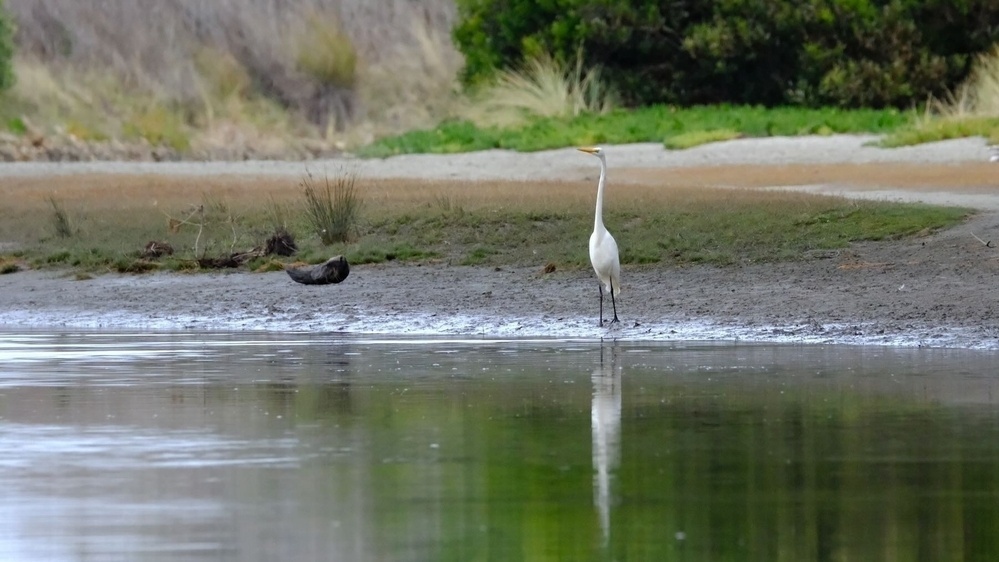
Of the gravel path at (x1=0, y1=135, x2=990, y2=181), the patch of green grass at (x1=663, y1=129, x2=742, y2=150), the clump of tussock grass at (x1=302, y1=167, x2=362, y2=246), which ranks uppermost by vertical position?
the clump of tussock grass at (x1=302, y1=167, x2=362, y2=246)

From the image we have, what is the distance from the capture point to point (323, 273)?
16141 millimetres

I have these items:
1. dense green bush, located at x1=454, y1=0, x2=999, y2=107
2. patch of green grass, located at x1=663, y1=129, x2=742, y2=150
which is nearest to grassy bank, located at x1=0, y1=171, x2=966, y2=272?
patch of green grass, located at x1=663, y1=129, x2=742, y2=150

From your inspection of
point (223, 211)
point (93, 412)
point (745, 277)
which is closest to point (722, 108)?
point (223, 211)

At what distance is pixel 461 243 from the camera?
1794cm

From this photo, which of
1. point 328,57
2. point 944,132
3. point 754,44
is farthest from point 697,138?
point 328,57

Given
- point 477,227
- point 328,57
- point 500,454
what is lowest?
point 477,227

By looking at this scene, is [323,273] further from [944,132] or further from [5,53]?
[5,53]

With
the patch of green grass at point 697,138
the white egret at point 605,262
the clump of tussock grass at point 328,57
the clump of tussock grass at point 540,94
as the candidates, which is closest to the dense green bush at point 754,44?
the clump of tussock grass at point 540,94

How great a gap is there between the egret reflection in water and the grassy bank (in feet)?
17.7

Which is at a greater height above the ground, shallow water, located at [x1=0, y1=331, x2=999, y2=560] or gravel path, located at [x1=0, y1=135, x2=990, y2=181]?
shallow water, located at [x1=0, y1=331, x2=999, y2=560]

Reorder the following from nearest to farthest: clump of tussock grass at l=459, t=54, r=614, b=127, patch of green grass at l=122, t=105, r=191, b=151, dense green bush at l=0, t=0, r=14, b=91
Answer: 1. clump of tussock grass at l=459, t=54, r=614, b=127
2. patch of green grass at l=122, t=105, r=191, b=151
3. dense green bush at l=0, t=0, r=14, b=91

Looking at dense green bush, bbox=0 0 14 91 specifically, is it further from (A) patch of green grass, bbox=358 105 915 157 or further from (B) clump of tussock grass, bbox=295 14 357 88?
(B) clump of tussock grass, bbox=295 14 357 88

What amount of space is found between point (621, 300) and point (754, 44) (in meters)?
21.2

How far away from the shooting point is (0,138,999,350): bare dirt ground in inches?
527
